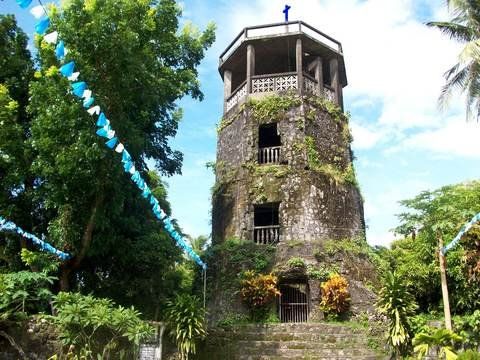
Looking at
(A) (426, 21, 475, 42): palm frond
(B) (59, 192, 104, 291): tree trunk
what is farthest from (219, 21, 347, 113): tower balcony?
(B) (59, 192, 104, 291): tree trunk

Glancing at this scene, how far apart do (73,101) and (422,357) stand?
30.6 ft

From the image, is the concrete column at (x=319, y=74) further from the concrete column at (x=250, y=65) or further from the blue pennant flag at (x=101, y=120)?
the blue pennant flag at (x=101, y=120)

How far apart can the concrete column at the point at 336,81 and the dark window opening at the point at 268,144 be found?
2.64 meters

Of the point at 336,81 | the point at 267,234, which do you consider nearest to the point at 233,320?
the point at 267,234

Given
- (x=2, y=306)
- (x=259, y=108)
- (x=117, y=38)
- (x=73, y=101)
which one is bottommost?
(x=2, y=306)

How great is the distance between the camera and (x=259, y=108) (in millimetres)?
16359

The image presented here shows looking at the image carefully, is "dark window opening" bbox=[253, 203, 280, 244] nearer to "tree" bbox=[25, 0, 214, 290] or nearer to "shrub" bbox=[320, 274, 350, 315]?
"shrub" bbox=[320, 274, 350, 315]

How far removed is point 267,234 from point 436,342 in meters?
6.21

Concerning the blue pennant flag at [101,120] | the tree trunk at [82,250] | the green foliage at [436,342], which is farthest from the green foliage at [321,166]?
the blue pennant flag at [101,120]

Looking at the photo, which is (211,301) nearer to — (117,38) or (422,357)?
(422,357)

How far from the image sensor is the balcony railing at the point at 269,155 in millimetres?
15938

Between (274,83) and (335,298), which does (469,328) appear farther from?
(274,83)

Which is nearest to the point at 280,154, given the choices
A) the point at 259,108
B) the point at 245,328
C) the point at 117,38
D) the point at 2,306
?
the point at 259,108

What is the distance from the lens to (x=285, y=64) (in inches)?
744
